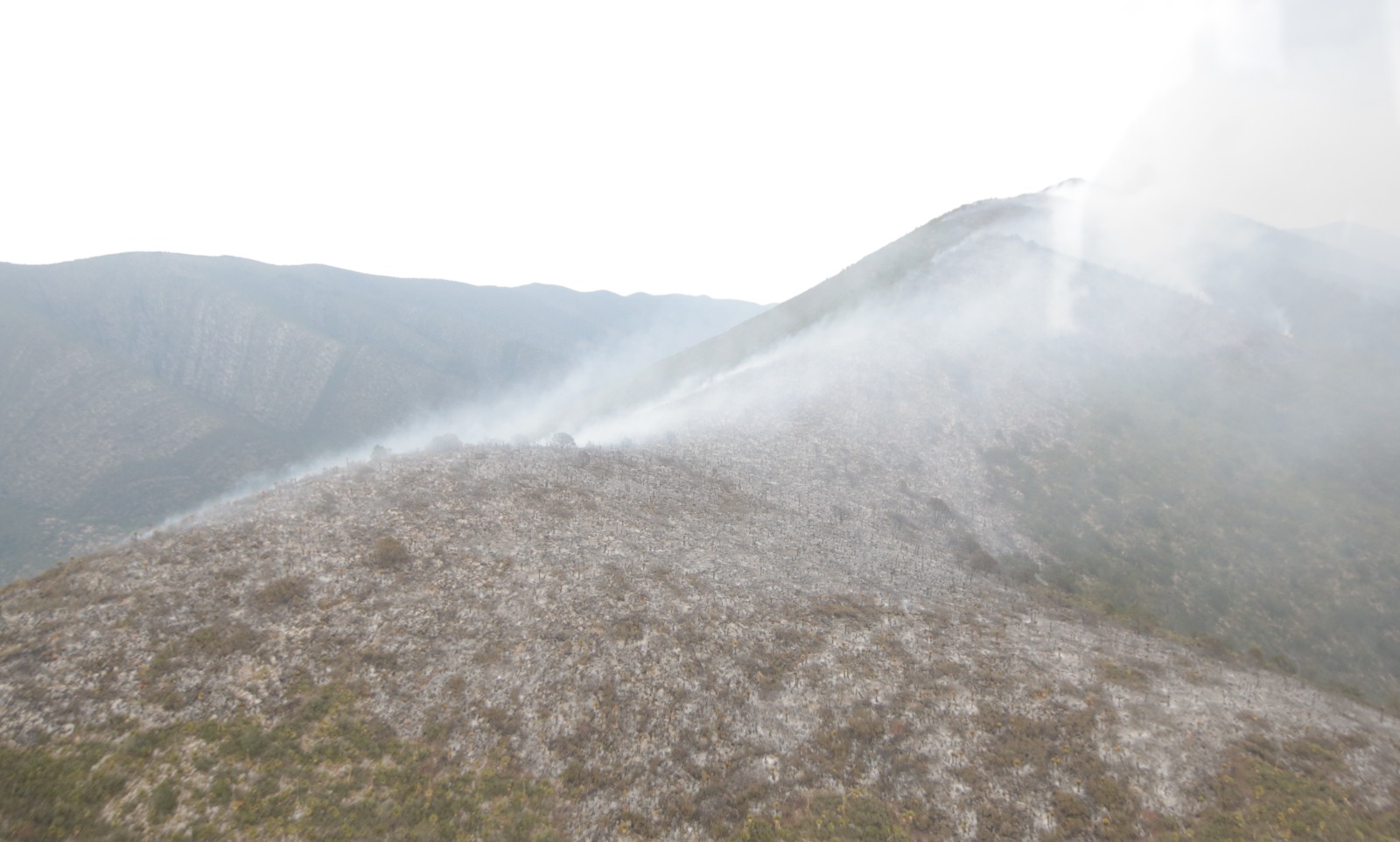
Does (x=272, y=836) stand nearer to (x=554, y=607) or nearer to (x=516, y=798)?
(x=516, y=798)

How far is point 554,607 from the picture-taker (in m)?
32.5

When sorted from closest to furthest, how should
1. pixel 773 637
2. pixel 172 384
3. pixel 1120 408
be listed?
1. pixel 773 637
2. pixel 1120 408
3. pixel 172 384

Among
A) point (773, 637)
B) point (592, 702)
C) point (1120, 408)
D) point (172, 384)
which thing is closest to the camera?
point (592, 702)

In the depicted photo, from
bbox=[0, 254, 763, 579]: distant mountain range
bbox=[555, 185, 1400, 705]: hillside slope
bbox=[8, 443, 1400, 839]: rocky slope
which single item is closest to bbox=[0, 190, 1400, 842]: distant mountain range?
bbox=[8, 443, 1400, 839]: rocky slope

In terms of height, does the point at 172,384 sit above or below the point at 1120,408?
above

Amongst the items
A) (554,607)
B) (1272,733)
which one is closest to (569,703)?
(554,607)

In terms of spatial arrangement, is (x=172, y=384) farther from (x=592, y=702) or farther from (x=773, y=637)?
(x=773, y=637)

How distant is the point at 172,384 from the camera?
139 meters

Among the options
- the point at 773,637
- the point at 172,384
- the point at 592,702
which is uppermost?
the point at 172,384

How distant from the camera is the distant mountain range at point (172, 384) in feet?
312

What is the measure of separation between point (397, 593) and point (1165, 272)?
437 feet

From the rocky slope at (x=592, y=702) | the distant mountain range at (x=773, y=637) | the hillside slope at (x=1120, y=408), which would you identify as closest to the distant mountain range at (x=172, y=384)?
the hillside slope at (x=1120, y=408)

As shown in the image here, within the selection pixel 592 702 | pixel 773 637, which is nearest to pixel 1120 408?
pixel 773 637

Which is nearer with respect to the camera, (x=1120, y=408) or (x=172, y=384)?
(x=1120, y=408)
